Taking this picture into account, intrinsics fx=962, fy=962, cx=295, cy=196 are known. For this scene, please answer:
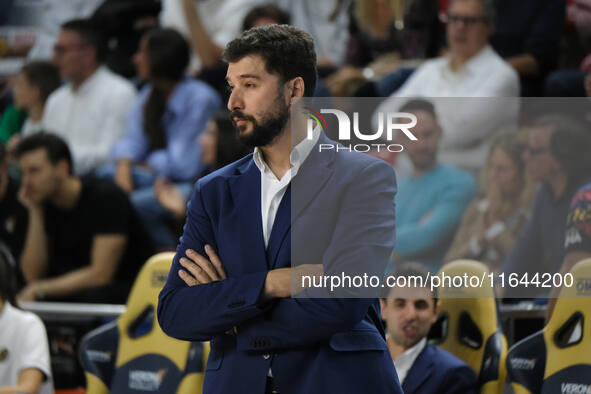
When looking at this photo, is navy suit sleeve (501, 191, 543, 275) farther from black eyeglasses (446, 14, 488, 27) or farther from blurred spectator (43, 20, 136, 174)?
blurred spectator (43, 20, 136, 174)

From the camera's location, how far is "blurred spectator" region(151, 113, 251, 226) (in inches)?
202

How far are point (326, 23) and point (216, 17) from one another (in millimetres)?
971

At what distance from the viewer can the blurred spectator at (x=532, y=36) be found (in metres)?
5.68

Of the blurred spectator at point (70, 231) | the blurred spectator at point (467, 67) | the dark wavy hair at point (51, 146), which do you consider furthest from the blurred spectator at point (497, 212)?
the dark wavy hair at point (51, 146)

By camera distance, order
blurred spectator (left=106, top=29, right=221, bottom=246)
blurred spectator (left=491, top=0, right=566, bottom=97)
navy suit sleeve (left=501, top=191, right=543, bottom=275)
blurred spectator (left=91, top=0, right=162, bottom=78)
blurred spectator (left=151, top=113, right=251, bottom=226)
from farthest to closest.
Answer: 1. blurred spectator (left=91, top=0, right=162, bottom=78)
2. blurred spectator (left=106, top=29, right=221, bottom=246)
3. blurred spectator (left=491, top=0, right=566, bottom=97)
4. blurred spectator (left=151, top=113, right=251, bottom=226)
5. navy suit sleeve (left=501, top=191, right=543, bottom=275)

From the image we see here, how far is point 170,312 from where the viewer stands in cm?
268

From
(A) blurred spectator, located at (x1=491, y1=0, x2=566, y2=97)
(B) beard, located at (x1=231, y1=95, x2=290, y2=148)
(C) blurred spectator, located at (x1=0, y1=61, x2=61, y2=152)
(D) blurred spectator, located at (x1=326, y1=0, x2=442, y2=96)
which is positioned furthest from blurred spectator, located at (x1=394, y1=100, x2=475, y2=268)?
(C) blurred spectator, located at (x1=0, y1=61, x2=61, y2=152)

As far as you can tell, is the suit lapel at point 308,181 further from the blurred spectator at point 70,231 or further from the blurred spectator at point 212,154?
the blurred spectator at point 70,231

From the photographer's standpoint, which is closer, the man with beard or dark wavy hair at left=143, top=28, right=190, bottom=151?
the man with beard

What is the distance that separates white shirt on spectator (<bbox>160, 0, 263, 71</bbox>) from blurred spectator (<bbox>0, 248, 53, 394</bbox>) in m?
3.27

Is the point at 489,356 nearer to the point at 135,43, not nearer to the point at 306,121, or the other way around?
the point at 306,121

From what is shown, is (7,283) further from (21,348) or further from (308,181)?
(308,181)

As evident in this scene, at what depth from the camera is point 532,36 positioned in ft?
18.9

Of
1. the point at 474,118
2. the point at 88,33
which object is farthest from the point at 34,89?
the point at 474,118
